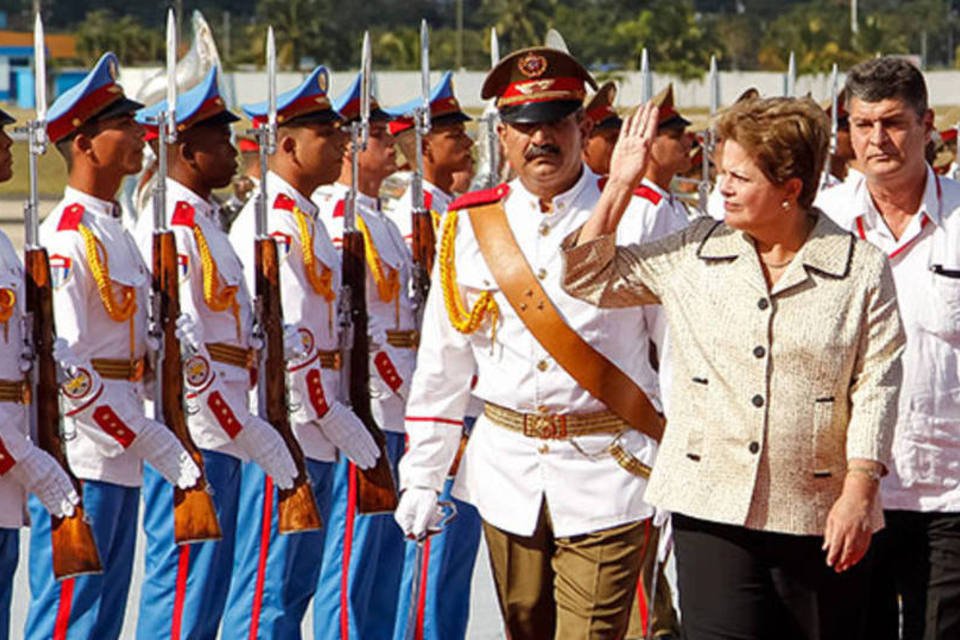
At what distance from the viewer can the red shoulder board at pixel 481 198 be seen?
5.91 m

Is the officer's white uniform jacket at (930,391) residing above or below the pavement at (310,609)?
above

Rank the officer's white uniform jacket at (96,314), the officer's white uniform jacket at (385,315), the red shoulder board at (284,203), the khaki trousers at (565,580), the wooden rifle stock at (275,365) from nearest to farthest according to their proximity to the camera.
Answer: the khaki trousers at (565,580)
the officer's white uniform jacket at (96,314)
the wooden rifle stock at (275,365)
the red shoulder board at (284,203)
the officer's white uniform jacket at (385,315)

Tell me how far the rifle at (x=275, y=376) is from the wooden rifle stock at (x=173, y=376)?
1.21 feet

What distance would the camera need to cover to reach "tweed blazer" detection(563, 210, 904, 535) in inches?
186

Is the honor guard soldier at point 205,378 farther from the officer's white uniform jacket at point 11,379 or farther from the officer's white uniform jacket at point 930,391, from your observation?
the officer's white uniform jacket at point 930,391

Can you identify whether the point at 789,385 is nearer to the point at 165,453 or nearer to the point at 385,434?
the point at 165,453

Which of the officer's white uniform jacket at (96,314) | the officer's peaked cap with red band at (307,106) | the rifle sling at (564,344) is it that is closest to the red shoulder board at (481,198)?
the rifle sling at (564,344)

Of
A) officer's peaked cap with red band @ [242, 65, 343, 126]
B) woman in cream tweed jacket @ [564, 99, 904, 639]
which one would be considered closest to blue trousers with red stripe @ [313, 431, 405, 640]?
officer's peaked cap with red band @ [242, 65, 343, 126]

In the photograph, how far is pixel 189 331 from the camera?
659 centimetres

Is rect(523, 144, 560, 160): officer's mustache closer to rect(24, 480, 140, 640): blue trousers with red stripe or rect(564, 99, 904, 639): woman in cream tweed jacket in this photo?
rect(564, 99, 904, 639): woman in cream tweed jacket

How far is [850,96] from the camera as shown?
224 inches

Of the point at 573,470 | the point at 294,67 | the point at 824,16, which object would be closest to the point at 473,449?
the point at 573,470

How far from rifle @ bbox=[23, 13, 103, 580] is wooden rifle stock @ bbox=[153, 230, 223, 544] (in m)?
0.42

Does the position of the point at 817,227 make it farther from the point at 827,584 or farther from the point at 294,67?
the point at 294,67
